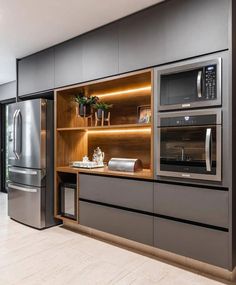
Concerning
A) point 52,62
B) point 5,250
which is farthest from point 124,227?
point 52,62

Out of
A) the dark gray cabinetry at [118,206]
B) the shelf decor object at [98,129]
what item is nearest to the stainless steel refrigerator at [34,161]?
the shelf decor object at [98,129]

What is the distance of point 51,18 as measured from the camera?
9.29ft

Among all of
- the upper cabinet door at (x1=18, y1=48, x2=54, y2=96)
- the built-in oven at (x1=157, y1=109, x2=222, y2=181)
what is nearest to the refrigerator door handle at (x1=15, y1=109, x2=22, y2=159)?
the upper cabinet door at (x1=18, y1=48, x2=54, y2=96)

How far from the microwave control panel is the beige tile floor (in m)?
1.64

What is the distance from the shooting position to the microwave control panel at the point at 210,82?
85.6 inches

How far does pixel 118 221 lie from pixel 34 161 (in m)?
1.50

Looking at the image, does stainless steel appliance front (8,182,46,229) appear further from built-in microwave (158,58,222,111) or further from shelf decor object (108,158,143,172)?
built-in microwave (158,58,222,111)

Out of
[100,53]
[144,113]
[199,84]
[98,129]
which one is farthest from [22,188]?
[199,84]

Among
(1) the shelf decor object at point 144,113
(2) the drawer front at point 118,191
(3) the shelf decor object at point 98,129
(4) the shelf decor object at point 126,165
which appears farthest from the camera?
(3) the shelf decor object at point 98,129

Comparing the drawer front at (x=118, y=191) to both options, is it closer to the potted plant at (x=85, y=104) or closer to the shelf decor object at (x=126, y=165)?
the shelf decor object at (x=126, y=165)

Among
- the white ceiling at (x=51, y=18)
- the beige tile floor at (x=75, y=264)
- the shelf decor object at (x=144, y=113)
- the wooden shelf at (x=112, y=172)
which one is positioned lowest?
the beige tile floor at (x=75, y=264)

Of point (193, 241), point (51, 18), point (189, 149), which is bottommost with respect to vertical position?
point (193, 241)

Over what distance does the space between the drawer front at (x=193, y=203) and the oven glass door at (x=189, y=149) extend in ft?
0.60

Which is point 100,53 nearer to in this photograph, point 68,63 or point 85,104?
point 68,63
